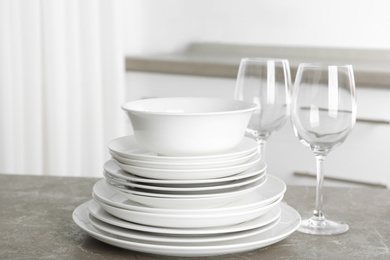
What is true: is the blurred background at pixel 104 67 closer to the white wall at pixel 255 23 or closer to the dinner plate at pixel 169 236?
the white wall at pixel 255 23

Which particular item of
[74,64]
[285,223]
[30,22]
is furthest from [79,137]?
[285,223]

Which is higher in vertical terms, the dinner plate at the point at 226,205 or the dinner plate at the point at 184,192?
the dinner plate at the point at 184,192

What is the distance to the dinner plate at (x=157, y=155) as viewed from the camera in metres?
0.69

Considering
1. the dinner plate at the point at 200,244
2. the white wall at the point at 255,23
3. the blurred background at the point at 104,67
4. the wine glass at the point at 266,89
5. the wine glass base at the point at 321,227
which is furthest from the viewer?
the white wall at the point at 255,23

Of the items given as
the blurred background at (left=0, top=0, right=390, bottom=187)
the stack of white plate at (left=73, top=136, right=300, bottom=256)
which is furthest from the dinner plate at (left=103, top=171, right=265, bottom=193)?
the blurred background at (left=0, top=0, right=390, bottom=187)

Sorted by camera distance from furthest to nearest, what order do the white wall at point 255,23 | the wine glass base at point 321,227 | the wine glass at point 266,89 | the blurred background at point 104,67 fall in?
1. the white wall at point 255,23
2. the blurred background at point 104,67
3. the wine glass at point 266,89
4. the wine glass base at point 321,227

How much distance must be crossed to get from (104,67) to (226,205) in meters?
1.81

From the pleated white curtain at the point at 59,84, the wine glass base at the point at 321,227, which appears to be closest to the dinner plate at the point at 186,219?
the wine glass base at the point at 321,227

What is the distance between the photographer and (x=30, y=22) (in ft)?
7.51

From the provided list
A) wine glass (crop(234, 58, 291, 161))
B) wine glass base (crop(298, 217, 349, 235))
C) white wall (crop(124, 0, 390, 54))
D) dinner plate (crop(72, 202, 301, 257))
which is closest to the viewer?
dinner plate (crop(72, 202, 301, 257))

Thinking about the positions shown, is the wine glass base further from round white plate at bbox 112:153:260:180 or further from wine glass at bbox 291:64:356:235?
round white plate at bbox 112:153:260:180

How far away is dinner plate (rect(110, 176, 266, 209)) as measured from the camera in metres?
0.68

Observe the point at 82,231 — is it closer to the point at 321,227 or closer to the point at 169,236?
the point at 169,236

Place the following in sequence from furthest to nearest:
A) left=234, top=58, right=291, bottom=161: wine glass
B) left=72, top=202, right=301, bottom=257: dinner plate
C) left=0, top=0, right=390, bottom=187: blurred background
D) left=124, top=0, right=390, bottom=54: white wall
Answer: left=124, top=0, right=390, bottom=54: white wall → left=0, top=0, right=390, bottom=187: blurred background → left=234, top=58, right=291, bottom=161: wine glass → left=72, top=202, right=301, bottom=257: dinner plate
